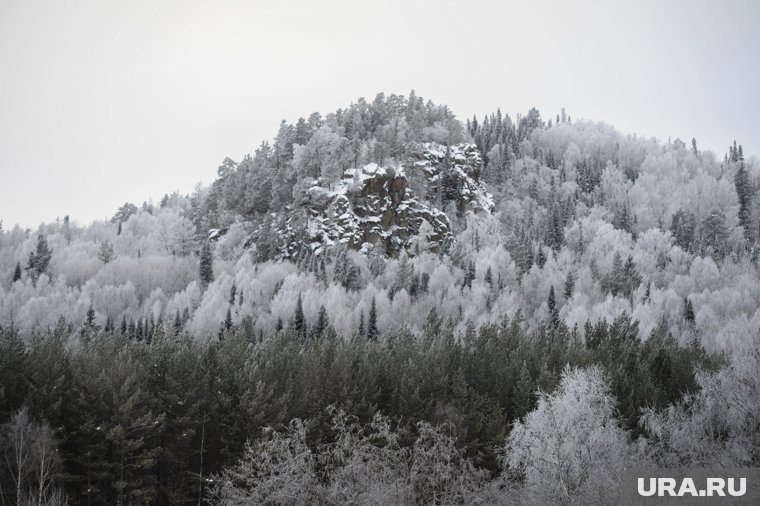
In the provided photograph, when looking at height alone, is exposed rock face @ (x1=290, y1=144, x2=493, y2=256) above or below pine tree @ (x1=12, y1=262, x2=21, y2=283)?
above

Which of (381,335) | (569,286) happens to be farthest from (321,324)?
(569,286)

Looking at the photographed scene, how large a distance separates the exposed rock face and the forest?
563mm

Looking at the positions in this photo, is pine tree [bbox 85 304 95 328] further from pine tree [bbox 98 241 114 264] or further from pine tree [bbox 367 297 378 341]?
pine tree [bbox 98 241 114 264]

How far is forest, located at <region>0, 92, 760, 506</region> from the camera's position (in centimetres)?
3872

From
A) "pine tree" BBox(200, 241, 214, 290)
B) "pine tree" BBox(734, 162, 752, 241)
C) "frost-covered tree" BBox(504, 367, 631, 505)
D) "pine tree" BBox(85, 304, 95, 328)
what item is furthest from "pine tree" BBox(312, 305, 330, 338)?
"pine tree" BBox(734, 162, 752, 241)

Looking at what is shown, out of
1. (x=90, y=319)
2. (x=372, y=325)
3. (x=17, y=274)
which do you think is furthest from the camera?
(x=17, y=274)

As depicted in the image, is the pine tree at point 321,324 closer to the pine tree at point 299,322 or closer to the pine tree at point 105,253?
the pine tree at point 299,322

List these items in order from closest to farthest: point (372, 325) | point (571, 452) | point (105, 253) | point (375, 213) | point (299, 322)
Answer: point (571, 452) → point (299, 322) → point (372, 325) → point (375, 213) → point (105, 253)

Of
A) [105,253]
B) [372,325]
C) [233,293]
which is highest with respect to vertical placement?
[105,253]

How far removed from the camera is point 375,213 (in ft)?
509

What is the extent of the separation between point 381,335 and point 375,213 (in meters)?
58.1

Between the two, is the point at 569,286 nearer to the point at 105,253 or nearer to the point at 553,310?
the point at 553,310

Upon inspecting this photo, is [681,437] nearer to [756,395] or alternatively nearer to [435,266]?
[756,395]

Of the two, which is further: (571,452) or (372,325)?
(372,325)
